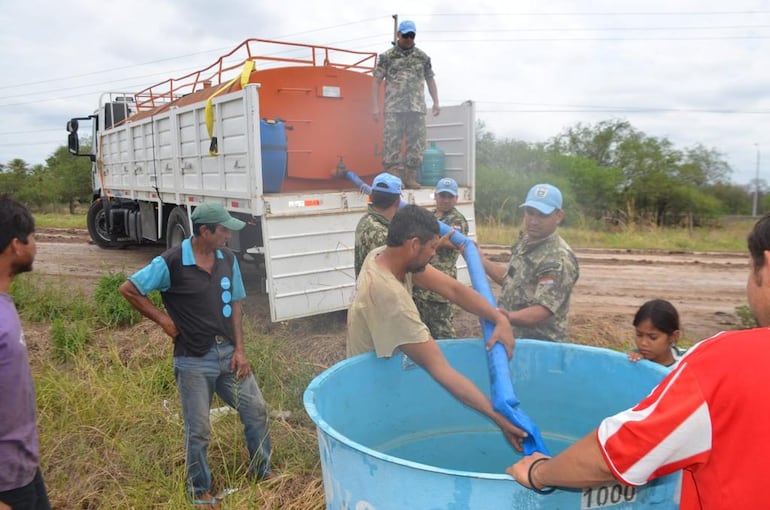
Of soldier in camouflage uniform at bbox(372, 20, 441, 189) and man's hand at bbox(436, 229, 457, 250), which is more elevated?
soldier in camouflage uniform at bbox(372, 20, 441, 189)

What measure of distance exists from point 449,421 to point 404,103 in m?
3.85

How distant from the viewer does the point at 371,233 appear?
3889mm

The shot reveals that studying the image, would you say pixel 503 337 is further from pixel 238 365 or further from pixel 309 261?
pixel 309 261

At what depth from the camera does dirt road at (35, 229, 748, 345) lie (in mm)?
6684

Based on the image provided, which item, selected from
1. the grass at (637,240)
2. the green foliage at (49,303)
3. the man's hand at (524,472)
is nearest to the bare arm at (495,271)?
the man's hand at (524,472)

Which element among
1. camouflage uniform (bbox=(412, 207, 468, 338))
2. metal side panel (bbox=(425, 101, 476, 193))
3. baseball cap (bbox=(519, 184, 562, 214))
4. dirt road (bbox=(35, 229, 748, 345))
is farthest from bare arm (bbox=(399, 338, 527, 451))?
metal side panel (bbox=(425, 101, 476, 193))

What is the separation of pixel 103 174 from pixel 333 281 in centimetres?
753

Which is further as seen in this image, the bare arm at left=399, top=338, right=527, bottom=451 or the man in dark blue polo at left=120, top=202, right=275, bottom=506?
the man in dark blue polo at left=120, top=202, right=275, bottom=506

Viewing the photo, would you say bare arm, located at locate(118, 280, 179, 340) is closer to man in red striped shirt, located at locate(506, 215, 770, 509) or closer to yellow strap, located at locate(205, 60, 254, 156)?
man in red striped shirt, located at locate(506, 215, 770, 509)

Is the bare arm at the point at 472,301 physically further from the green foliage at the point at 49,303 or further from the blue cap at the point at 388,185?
the green foliage at the point at 49,303

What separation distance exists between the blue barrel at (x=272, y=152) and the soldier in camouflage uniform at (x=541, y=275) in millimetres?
3022

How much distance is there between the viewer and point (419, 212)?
101 inches

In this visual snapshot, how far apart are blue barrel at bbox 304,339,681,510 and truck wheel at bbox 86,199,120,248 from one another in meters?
10.7

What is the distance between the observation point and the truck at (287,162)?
537 cm
